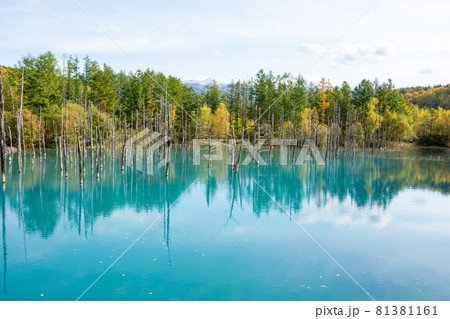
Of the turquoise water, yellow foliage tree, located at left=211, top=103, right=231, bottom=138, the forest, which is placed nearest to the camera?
the turquoise water

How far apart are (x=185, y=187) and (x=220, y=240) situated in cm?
1016

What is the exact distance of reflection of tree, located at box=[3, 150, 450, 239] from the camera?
15.4 m

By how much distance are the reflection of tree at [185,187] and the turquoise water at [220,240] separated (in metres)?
0.11

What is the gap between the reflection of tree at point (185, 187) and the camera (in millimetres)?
15352

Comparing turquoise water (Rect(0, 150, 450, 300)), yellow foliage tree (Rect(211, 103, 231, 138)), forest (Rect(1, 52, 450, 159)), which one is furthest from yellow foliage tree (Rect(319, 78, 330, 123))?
turquoise water (Rect(0, 150, 450, 300))

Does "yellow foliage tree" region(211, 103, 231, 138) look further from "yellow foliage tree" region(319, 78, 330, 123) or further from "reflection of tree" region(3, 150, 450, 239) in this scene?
"reflection of tree" region(3, 150, 450, 239)

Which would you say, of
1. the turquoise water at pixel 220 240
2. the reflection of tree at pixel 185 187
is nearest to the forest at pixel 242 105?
the reflection of tree at pixel 185 187

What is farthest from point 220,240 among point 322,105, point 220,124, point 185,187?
point 322,105

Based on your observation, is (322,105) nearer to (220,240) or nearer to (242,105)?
(242,105)

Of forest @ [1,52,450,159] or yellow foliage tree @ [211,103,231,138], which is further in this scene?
yellow foliage tree @ [211,103,231,138]

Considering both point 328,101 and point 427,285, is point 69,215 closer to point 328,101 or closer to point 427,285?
point 427,285

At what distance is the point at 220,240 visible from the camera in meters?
11.8

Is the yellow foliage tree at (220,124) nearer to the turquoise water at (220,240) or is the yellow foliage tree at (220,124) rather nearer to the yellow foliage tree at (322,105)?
the yellow foliage tree at (322,105)

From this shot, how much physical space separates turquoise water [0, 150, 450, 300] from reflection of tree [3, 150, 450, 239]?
4.2 inches
